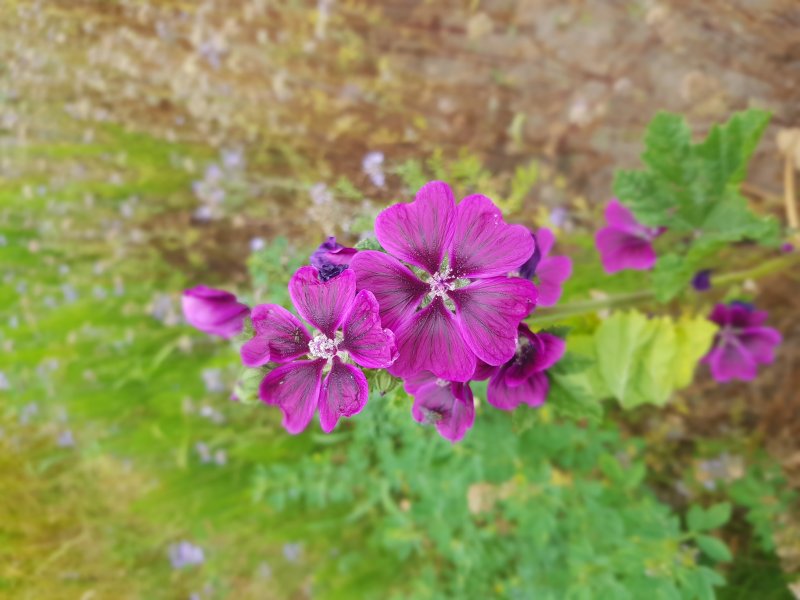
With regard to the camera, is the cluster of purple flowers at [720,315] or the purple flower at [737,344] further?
the purple flower at [737,344]

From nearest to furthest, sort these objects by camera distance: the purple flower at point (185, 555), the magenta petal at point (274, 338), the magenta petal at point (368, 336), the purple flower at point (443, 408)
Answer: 1. the magenta petal at point (368, 336)
2. the magenta petal at point (274, 338)
3. the purple flower at point (443, 408)
4. the purple flower at point (185, 555)

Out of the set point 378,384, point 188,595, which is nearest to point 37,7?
point 188,595

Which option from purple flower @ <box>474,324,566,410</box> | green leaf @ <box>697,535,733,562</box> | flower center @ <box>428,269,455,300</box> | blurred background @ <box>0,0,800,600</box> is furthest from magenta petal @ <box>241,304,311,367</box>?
green leaf @ <box>697,535,733,562</box>

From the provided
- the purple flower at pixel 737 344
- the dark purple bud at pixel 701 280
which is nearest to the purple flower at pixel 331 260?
the dark purple bud at pixel 701 280

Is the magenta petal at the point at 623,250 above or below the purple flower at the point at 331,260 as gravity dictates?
below

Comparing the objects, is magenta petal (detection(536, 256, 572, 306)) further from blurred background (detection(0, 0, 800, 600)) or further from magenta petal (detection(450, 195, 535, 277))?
blurred background (detection(0, 0, 800, 600))

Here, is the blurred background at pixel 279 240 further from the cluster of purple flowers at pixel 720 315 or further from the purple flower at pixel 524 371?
the purple flower at pixel 524 371

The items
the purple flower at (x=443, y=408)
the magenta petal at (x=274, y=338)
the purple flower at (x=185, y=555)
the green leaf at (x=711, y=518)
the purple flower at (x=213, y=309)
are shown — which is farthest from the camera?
the purple flower at (x=185, y=555)

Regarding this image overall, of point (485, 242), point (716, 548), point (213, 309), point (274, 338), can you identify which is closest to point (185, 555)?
point (213, 309)
